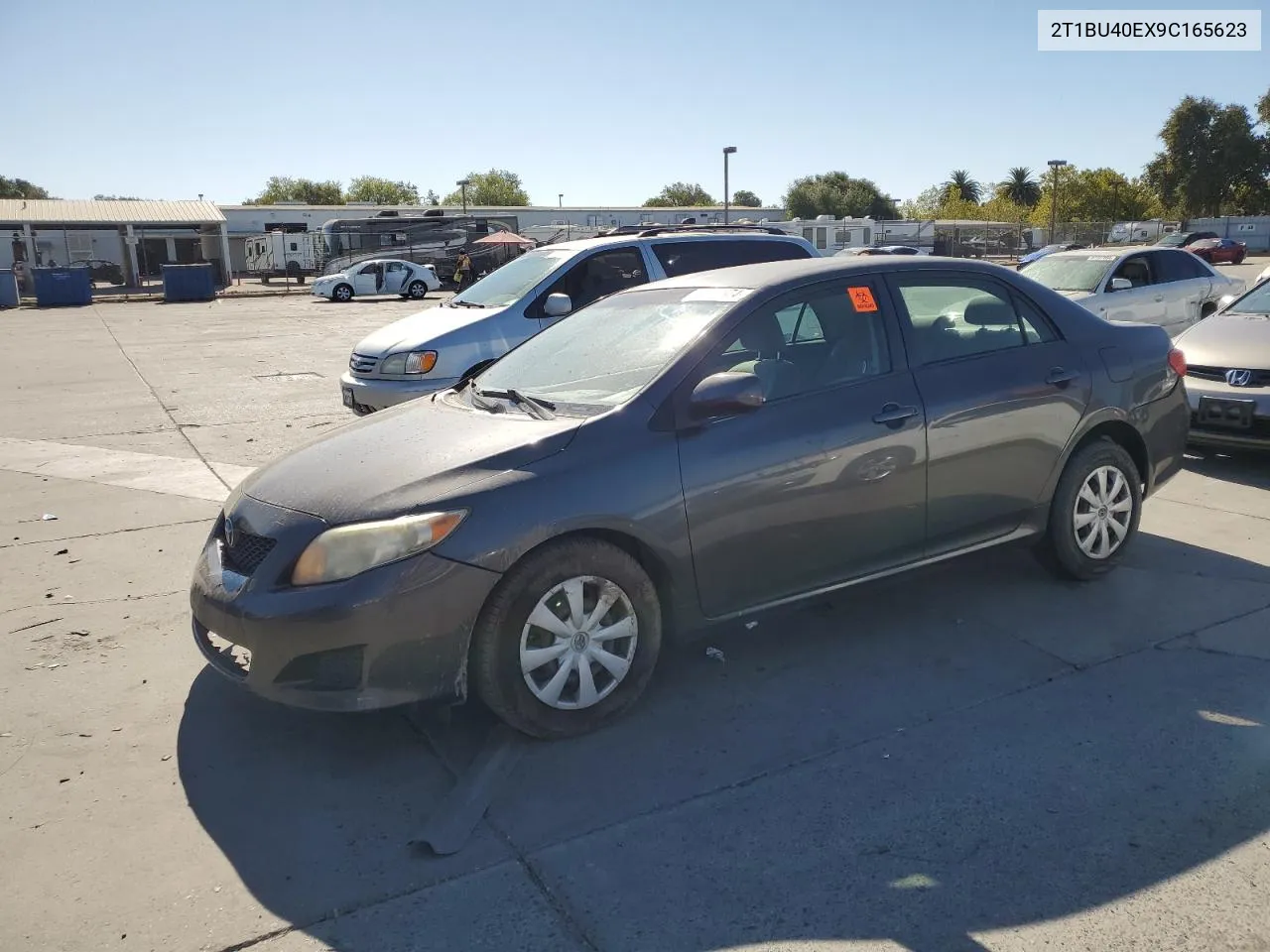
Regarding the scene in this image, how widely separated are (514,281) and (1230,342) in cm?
595

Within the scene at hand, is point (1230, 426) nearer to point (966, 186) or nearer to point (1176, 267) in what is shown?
point (1176, 267)

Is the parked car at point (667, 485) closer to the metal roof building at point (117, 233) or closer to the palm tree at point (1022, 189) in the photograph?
the metal roof building at point (117, 233)

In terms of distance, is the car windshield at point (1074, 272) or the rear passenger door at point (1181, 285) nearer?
the car windshield at point (1074, 272)

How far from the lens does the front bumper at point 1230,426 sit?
701 cm

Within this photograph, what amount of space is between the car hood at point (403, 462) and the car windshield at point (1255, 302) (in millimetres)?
7194

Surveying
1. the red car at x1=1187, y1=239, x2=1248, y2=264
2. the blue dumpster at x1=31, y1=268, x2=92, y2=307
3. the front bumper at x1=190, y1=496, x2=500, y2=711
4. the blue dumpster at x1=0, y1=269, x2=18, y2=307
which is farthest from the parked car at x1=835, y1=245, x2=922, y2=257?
the blue dumpster at x1=0, y1=269, x2=18, y2=307

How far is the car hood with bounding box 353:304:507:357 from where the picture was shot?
8.59 m

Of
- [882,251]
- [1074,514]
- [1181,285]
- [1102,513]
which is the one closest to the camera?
[1074,514]

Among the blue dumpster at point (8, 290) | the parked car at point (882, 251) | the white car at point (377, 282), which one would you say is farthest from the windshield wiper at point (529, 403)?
the blue dumpster at point (8, 290)

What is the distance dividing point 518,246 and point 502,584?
41532mm

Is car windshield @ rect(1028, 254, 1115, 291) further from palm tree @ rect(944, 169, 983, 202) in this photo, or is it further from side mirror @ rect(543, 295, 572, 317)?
palm tree @ rect(944, 169, 983, 202)

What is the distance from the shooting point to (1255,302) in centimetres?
848

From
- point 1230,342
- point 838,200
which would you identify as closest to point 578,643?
point 1230,342

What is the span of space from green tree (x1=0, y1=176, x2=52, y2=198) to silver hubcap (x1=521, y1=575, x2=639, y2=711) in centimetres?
11686
